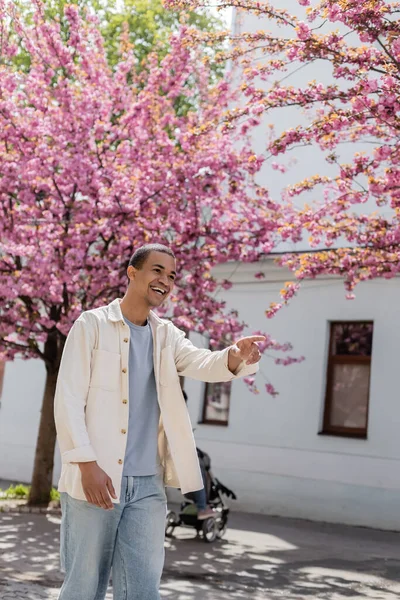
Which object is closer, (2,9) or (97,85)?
(2,9)

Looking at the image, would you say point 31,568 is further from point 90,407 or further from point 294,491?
point 294,491

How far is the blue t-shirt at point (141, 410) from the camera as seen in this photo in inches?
165

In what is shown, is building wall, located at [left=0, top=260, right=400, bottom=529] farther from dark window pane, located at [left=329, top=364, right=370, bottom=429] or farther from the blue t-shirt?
the blue t-shirt

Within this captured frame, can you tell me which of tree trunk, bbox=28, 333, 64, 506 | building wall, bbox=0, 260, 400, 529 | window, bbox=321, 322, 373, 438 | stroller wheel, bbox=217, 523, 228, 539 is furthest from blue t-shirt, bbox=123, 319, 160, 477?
window, bbox=321, 322, 373, 438

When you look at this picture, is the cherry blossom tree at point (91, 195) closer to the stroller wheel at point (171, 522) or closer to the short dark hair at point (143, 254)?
the stroller wheel at point (171, 522)

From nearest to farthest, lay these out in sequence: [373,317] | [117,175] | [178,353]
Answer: [178,353] → [117,175] → [373,317]

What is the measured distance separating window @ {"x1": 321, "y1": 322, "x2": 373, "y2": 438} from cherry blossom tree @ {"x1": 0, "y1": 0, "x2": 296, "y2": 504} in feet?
9.13

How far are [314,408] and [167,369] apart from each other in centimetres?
1261

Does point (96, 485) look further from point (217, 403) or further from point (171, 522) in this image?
point (217, 403)

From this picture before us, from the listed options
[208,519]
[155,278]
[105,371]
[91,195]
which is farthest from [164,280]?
[91,195]

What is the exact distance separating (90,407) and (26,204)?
9.89m

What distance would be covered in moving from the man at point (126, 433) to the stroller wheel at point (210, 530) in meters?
7.67

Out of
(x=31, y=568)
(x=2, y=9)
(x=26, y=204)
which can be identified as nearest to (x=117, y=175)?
(x=26, y=204)

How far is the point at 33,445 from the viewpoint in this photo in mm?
20953
